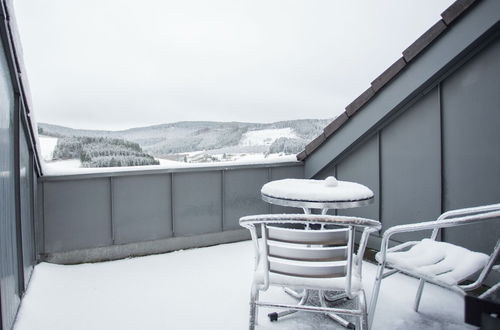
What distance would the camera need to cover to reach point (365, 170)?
14.8ft

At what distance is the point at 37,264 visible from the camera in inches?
158

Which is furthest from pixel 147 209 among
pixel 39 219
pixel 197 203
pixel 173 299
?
pixel 173 299

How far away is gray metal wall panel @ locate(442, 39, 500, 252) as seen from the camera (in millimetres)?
3191

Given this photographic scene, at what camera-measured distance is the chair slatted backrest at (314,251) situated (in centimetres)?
196

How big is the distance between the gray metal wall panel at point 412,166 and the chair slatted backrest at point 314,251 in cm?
218

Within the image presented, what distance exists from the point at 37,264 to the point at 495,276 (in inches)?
189

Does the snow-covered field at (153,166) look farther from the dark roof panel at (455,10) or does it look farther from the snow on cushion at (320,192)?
the dark roof panel at (455,10)

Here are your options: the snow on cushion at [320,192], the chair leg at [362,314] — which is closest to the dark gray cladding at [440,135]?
the snow on cushion at [320,192]

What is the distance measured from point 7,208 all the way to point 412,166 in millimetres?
3931

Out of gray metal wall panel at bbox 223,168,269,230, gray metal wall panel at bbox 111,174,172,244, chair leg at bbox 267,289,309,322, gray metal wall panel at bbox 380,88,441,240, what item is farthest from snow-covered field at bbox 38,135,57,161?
gray metal wall panel at bbox 380,88,441,240

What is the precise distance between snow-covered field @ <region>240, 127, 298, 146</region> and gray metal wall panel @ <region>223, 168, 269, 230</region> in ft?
2.70

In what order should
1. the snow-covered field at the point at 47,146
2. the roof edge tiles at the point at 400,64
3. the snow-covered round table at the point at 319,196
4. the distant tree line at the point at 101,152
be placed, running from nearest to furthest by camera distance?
the snow-covered round table at the point at 319,196 < the roof edge tiles at the point at 400,64 < the snow-covered field at the point at 47,146 < the distant tree line at the point at 101,152

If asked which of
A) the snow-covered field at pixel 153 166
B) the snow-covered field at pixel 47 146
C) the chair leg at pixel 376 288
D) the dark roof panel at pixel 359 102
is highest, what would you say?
the dark roof panel at pixel 359 102

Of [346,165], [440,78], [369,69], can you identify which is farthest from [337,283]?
[369,69]
